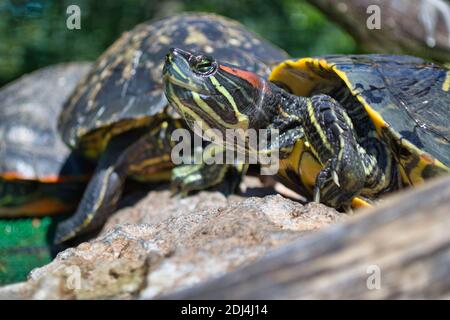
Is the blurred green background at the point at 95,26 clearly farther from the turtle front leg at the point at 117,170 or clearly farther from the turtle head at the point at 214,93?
the turtle head at the point at 214,93

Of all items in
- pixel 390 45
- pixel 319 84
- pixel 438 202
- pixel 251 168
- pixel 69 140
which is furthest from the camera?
pixel 390 45

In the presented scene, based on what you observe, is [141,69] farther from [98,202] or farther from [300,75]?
[300,75]

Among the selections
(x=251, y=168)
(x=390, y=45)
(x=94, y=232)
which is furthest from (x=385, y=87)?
(x=390, y=45)

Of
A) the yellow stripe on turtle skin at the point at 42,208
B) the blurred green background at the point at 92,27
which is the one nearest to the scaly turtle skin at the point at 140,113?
the yellow stripe on turtle skin at the point at 42,208

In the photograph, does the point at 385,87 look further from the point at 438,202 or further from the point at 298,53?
the point at 298,53

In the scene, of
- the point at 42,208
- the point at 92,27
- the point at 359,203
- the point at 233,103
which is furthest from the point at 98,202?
the point at 92,27

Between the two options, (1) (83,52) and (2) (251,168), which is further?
(1) (83,52)

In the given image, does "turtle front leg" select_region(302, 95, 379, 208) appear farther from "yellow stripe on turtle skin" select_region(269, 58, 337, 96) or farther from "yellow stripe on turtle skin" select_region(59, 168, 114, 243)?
"yellow stripe on turtle skin" select_region(59, 168, 114, 243)
